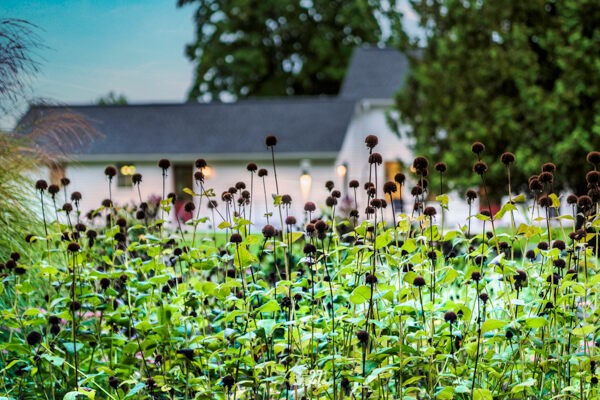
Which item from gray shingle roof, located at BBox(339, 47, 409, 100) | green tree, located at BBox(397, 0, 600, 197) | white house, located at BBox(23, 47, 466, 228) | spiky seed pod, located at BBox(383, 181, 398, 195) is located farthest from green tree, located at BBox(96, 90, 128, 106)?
spiky seed pod, located at BBox(383, 181, 398, 195)

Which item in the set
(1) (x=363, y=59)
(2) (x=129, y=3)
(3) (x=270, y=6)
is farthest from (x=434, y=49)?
(3) (x=270, y=6)

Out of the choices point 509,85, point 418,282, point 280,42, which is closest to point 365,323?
point 418,282

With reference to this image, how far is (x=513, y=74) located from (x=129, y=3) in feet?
22.4

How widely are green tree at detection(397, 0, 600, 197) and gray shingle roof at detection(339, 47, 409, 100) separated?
717 cm

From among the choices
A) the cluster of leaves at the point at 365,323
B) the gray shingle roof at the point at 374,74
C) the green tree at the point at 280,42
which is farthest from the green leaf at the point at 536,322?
the green tree at the point at 280,42

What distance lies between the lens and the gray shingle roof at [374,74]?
2225cm

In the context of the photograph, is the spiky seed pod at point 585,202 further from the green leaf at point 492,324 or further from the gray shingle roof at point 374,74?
the gray shingle roof at point 374,74

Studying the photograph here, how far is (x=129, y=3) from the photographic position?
9.86m

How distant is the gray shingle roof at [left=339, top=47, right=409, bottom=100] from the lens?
22250 mm

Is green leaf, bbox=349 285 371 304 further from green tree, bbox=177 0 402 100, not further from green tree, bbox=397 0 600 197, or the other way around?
green tree, bbox=177 0 402 100

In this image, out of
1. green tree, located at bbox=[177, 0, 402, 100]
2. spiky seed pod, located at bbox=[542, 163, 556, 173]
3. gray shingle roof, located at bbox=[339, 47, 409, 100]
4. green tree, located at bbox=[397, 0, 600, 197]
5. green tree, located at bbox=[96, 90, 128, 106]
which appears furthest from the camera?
green tree, located at bbox=[96, 90, 128, 106]

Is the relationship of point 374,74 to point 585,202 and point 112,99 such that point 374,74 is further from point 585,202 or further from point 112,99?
point 585,202

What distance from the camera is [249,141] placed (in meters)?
21.0

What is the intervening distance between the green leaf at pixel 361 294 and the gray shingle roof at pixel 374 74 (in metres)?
19.6
